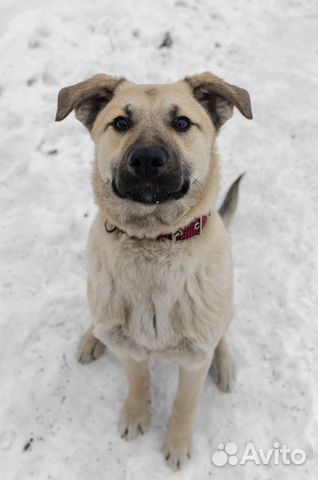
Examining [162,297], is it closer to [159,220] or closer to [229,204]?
[159,220]

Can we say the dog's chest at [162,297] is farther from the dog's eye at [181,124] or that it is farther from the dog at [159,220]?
the dog's eye at [181,124]

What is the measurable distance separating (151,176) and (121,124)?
1.67 ft

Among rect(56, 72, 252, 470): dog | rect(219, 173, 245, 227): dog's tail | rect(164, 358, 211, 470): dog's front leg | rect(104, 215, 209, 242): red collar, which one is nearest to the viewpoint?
rect(56, 72, 252, 470): dog

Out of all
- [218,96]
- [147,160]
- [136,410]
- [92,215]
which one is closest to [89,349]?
[136,410]

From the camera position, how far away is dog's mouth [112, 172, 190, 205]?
223 centimetres

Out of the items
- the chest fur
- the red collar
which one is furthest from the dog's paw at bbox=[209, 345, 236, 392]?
the red collar

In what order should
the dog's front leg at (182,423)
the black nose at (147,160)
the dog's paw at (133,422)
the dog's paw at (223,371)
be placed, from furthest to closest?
the dog's paw at (223,371) < the dog's paw at (133,422) < the dog's front leg at (182,423) < the black nose at (147,160)

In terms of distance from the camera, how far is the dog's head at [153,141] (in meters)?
2.23

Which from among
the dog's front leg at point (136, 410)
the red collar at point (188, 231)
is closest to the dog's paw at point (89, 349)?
the dog's front leg at point (136, 410)

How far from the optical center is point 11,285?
3.95 m

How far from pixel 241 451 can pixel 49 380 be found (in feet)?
5.25

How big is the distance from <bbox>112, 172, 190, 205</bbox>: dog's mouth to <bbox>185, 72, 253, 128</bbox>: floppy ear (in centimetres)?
65

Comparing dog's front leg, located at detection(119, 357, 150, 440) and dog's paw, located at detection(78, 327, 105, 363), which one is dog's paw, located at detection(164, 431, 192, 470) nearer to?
dog's front leg, located at detection(119, 357, 150, 440)

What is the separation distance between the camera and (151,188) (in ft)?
7.36
